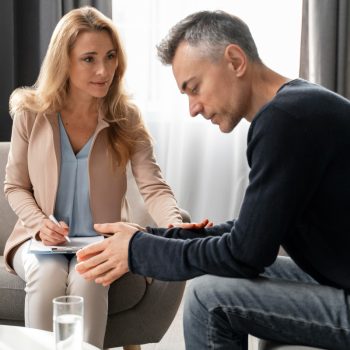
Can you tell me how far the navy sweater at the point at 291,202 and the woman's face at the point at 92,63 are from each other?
105cm

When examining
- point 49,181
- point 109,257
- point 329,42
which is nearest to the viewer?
point 109,257

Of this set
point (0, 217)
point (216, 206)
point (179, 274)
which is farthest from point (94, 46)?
point (216, 206)

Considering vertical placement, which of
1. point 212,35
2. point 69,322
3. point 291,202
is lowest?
point 69,322

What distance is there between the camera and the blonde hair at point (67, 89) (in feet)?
8.41

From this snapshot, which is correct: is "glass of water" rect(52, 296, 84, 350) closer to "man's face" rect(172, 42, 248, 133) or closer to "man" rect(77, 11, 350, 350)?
"man" rect(77, 11, 350, 350)

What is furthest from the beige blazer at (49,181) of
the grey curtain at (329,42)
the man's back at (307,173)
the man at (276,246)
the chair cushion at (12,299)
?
the grey curtain at (329,42)

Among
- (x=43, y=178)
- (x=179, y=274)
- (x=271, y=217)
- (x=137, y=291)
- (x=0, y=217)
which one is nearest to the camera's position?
(x=271, y=217)

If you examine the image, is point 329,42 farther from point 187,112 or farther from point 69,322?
point 69,322

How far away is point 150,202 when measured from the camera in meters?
2.60

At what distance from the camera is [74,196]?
2539mm

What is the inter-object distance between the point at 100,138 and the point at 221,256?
1.13 meters

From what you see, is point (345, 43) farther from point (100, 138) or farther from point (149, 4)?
point (100, 138)

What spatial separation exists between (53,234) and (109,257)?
2.11ft

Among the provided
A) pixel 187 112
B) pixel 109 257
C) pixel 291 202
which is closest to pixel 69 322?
pixel 109 257
